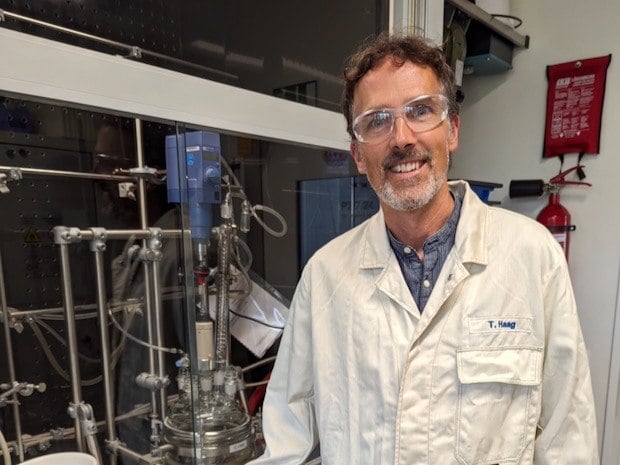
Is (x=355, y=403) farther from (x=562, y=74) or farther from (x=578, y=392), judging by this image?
(x=562, y=74)

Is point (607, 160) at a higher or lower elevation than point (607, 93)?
lower

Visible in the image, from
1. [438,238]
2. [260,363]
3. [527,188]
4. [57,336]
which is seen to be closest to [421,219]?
[438,238]

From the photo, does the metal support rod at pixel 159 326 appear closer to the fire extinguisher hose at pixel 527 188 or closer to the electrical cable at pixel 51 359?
the electrical cable at pixel 51 359

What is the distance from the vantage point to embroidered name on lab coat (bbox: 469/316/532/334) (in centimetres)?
81

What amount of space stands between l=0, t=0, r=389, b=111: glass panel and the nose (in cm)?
64

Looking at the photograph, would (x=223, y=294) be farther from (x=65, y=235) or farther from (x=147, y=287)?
(x=65, y=235)

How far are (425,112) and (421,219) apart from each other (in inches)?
8.9

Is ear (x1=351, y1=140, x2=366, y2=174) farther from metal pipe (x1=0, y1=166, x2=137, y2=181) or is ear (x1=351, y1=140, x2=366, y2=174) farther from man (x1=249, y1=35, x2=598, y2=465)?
metal pipe (x1=0, y1=166, x2=137, y2=181)

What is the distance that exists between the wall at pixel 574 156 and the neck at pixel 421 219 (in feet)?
4.73

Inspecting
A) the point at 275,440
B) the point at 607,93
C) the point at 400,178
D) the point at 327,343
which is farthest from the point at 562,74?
the point at 275,440

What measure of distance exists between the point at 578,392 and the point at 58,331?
4.39ft

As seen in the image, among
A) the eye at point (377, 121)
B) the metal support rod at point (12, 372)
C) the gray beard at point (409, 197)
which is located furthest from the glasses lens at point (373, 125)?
the metal support rod at point (12, 372)

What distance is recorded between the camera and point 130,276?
132 cm

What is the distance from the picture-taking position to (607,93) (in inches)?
75.7
